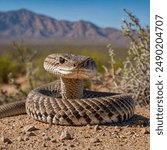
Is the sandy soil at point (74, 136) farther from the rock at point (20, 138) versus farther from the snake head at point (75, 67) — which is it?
the snake head at point (75, 67)

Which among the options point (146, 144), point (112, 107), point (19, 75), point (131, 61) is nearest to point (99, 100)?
point (112, 107)

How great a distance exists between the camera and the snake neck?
22.1 ft

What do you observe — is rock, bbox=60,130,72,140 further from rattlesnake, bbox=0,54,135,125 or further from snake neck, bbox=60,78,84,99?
snake neck, bbox=60,78,84,99

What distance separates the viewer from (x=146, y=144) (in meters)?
5.38

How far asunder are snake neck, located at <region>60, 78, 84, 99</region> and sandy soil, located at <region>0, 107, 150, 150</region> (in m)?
0.71

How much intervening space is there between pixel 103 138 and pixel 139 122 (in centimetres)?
112

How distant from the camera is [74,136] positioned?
5668mm

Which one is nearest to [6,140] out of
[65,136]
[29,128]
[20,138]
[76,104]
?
Result: [20,138]

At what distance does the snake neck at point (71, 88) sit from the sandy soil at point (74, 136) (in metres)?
0.71

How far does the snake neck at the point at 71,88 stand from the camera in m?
6.74

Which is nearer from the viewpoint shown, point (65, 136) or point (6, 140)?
point (6, 140)

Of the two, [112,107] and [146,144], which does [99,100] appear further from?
[146,144]

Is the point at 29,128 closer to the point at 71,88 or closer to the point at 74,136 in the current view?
the point at 74,136

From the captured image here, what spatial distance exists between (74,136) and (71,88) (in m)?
1.31
